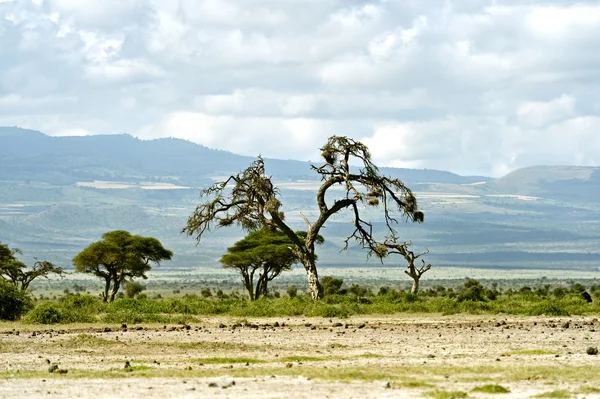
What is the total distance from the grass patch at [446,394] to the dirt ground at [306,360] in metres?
0.03

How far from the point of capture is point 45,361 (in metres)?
22.8

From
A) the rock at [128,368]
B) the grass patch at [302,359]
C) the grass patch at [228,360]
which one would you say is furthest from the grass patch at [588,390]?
the rock at [128,368]

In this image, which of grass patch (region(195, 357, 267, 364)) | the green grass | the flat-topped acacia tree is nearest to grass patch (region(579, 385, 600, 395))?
grass patch (region(195, 357, 267, 364))

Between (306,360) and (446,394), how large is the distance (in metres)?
6.42

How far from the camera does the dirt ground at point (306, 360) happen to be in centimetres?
1747

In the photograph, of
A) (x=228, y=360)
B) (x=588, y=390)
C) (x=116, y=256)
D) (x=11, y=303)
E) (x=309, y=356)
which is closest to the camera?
(x=588, y=390)

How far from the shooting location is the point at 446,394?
16.6 meters

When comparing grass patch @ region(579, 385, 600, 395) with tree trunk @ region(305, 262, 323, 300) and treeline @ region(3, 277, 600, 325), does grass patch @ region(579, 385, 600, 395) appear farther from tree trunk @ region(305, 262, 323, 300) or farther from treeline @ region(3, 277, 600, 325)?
tree trunk @ region(305, 262, 323, 300)

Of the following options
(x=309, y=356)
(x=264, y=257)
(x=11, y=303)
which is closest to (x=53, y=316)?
(x=11, y=303)

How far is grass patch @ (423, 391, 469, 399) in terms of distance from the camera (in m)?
16.5

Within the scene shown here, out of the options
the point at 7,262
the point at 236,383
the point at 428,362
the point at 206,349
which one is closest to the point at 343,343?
the point at 206,349

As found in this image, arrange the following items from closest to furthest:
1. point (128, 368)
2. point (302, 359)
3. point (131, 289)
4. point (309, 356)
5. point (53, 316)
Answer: point (128, 368)
point (302, 359)
point (309, 356)
point (53, 316)
point (131, 289)

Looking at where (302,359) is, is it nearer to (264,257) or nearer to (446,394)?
(446,394)

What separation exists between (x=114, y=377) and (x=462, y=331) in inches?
536
